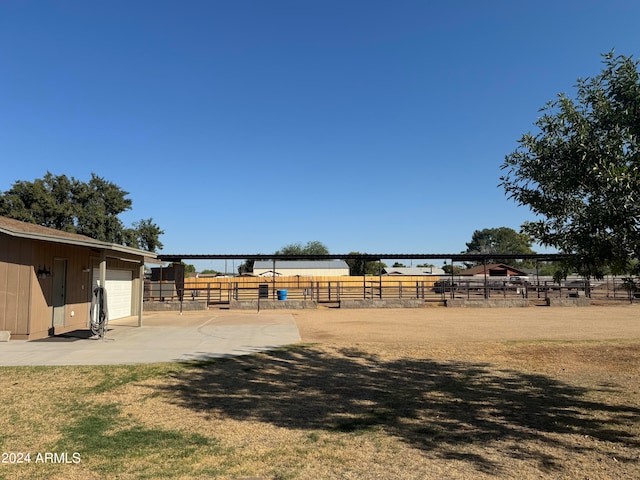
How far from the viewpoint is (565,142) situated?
5.75 meters

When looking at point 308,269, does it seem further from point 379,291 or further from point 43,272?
point 43,272

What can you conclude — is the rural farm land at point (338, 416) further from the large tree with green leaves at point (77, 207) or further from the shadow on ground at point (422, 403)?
the large tree with green leaves at point (77, 207)

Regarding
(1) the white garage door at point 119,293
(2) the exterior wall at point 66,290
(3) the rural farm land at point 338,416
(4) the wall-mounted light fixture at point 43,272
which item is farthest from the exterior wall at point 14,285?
(1) the white garage door at point 119,293

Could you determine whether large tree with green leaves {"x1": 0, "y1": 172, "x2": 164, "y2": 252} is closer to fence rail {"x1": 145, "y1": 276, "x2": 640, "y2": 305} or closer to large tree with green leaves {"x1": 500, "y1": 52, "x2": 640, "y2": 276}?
fence rail {"x1": 145, "y1": 276, "x2": 640, "y2": 305}

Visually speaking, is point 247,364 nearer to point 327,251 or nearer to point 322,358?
point 322,358

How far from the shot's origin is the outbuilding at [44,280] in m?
12.2

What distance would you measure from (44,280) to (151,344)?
3.86 meters

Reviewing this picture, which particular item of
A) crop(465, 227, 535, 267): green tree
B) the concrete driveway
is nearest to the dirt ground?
the concrete driveway

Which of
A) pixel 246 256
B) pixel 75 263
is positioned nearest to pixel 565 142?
pixel 75 263

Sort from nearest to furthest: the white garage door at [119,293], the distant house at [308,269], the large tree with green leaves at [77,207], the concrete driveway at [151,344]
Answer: the concrete driveway at [151,344] < the white garage door at [119,293] < the large tree with green leaves at [77,207] < the distant house at [308,269]

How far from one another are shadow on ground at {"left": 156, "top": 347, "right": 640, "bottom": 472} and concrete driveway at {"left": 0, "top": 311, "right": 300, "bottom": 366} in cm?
165

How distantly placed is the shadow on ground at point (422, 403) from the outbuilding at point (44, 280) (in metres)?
6.12

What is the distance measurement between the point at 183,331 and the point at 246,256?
14506 millimetres

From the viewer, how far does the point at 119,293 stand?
63.9 feet
